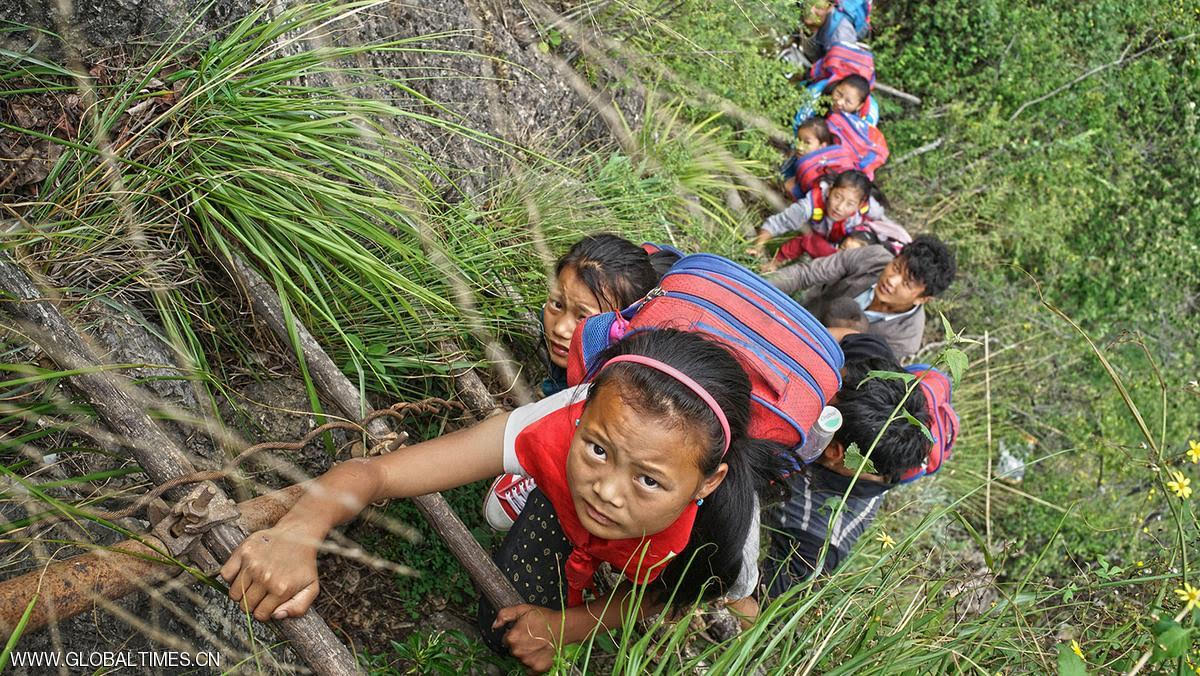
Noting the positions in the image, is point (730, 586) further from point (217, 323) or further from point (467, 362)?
point (217, 323)

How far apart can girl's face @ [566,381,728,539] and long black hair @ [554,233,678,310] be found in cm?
83

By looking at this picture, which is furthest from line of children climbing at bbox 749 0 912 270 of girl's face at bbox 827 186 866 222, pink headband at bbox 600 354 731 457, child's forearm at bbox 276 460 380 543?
child's forearm at bbox 276 460 380 543

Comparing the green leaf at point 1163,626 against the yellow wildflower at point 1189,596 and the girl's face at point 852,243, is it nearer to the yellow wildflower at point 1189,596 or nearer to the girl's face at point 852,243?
the yellow wildflower at point 1189,596

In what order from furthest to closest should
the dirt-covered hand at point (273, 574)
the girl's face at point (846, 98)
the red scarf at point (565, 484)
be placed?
the girl's face at point (846, 98) → the red scarf at point (565, 484) → the dirt-covered hand at point (273, 574)

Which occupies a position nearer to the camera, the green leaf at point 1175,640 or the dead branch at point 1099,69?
the green leaf at point 1175,640

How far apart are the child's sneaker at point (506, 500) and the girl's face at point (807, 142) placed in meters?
3.41

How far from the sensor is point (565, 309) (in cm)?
263

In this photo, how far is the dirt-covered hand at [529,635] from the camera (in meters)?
2.09

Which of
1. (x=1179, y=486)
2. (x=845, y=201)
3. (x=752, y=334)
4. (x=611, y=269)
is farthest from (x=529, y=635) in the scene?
(x=845, y=201)

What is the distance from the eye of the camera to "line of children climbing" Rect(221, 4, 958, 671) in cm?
171

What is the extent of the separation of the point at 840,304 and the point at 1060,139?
384 centimetres

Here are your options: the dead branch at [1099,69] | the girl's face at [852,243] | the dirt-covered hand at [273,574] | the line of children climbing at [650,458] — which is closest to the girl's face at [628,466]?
the line of children climbing at [650,458]

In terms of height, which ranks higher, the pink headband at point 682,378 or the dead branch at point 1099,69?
the pink headband at point 682,378

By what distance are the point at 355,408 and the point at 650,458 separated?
96 cm
